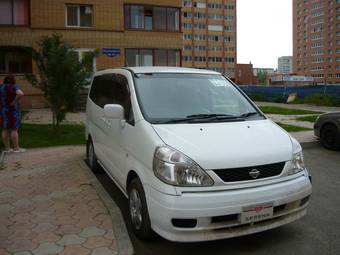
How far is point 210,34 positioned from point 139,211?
114 metres

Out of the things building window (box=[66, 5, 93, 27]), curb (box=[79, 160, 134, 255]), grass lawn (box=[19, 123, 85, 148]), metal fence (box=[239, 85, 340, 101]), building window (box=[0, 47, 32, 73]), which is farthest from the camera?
metal fence (box=[239, 85, 340, 101])

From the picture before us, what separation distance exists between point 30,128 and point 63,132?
156 centimetres

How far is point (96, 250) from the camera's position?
154 inches

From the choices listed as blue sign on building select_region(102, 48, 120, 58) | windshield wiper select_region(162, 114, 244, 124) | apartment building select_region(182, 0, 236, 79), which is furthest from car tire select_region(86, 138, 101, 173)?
apartment building select_region(182, 0, 236, 79)

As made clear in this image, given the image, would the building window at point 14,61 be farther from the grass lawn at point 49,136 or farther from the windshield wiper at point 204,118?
the windshield wiper at point 204,118

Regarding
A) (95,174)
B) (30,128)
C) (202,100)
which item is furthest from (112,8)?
(202,100)

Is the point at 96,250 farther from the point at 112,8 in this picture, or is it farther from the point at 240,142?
the point at 112,8

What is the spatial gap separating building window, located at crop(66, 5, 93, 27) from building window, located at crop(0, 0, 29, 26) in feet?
7.71

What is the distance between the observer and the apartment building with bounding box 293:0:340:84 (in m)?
129

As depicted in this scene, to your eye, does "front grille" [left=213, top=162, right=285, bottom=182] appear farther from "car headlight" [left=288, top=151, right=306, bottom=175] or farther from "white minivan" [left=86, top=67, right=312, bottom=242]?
"car headlight" [left=288, top=151, right=306, bottom=175]

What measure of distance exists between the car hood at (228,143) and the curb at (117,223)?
115 centimetres

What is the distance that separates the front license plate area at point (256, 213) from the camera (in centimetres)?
364

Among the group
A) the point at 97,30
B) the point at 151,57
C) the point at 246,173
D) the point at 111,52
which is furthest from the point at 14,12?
the point at 246,173

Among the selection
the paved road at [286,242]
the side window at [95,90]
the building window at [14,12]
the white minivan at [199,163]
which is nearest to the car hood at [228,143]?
the white minivan at [199,163]
